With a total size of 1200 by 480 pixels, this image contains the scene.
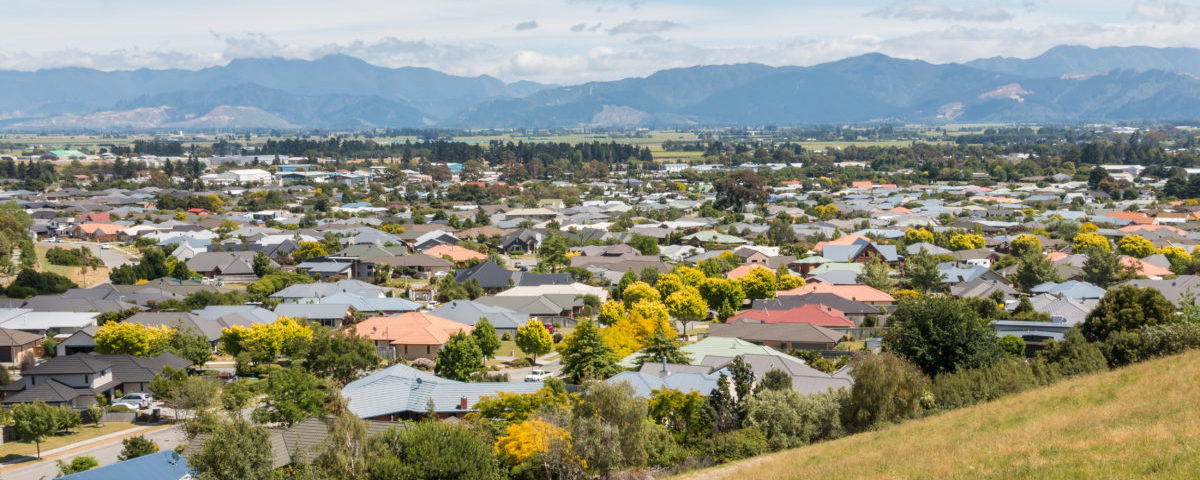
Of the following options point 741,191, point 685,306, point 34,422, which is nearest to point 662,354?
point 685,306

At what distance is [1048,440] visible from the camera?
12.7 meters

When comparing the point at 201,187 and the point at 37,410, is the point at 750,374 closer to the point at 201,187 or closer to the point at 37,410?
the point at 37,410

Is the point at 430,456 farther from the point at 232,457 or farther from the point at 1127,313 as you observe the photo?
the point at 1127,313

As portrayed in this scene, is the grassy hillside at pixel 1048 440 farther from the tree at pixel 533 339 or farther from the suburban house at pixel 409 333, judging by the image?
the suburban house at pixel 409 333

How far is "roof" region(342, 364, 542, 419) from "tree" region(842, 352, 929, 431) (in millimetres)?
6725

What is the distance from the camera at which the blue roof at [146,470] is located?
52.5 feet

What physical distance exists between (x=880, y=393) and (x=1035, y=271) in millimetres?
22388

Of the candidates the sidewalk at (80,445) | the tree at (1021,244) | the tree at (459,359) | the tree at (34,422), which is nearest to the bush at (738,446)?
the tree at (459,359)

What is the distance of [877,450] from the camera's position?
47.2ft

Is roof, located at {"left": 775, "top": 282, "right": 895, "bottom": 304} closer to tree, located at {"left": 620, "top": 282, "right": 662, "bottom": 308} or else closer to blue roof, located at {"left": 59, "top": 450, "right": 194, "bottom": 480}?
tree, located at {"left": 620, "top": 282, "right": 662, "bottom": 308}

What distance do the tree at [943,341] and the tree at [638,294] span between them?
11.2 metres

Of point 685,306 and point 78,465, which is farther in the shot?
point 685,306

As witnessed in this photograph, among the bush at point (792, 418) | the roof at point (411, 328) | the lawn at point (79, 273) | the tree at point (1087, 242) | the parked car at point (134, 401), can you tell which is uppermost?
the bush at point (792, 418)

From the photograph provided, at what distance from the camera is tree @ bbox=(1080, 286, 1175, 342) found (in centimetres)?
2348
